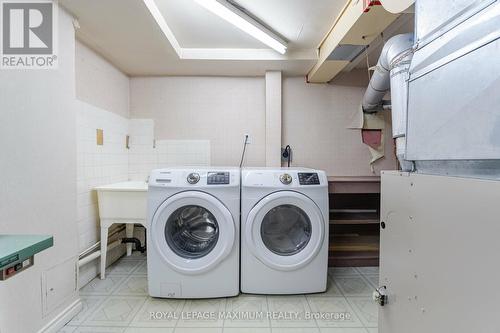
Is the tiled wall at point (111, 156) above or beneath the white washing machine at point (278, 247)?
above

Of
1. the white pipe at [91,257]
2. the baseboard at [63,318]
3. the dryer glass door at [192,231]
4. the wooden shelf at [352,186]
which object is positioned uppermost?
the wooden shelf at [352,186]

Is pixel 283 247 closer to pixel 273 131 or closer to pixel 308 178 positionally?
pixel 308 178

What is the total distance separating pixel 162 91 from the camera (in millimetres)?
2936

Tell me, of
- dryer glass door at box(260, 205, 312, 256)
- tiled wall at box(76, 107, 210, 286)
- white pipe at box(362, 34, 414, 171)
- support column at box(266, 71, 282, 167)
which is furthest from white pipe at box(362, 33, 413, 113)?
tiled wall at box(76, 107, 210, 286)

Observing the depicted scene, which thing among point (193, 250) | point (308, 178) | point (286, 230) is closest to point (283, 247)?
point (286, 230)

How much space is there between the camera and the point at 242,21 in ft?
6.09

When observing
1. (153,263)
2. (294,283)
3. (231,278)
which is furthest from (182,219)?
(294,283)

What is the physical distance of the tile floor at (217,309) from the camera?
1590 millimetres

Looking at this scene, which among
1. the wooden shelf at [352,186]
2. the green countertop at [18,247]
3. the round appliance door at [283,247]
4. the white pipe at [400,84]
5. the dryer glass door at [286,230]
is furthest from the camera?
the wooden shelf at [352,186]

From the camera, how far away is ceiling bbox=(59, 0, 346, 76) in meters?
1.70

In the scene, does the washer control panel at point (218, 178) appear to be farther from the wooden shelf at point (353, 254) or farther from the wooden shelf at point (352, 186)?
the wooden shelf at point (353, 254)

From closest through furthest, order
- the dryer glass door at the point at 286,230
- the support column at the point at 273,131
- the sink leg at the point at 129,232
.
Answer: the dryer glass door at the point at 286,230
the sink leg at the point at 129,232
the support column at the point at 273,131

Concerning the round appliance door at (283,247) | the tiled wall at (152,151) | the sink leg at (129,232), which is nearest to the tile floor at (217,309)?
the round appliance door at (283,247)

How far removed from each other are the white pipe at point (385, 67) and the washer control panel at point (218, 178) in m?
1.25
